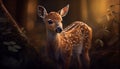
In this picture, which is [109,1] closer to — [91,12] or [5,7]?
[91,12]

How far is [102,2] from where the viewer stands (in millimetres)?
2273

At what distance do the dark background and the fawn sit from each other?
0.13ft

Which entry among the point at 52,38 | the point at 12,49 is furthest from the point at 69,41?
the point at 12,49

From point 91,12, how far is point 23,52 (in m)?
0.63

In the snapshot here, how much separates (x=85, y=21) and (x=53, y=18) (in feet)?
0.90

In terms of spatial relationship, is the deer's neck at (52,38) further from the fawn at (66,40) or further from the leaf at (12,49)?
the leaf at (12,49)

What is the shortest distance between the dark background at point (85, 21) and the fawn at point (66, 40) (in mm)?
38

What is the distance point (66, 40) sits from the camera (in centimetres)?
220

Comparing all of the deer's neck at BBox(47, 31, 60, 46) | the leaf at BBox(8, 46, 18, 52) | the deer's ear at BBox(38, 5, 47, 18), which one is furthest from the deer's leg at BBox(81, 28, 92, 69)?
the leaf at BBox(8, 46, 18, 52)

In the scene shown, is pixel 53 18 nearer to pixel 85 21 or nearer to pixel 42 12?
pixel 42 12

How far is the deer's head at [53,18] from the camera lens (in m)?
2.11

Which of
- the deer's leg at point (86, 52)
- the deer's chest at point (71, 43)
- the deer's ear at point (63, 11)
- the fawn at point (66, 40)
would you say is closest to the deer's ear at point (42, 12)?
the fawn at point (66, 40)

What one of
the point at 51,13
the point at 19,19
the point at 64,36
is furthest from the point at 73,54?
the point at 19,19

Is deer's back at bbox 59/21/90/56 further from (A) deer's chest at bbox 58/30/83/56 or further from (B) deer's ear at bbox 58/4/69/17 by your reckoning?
(B) deer's ear at bbox 58/4/69/17
